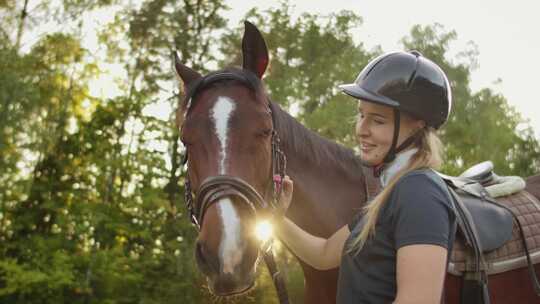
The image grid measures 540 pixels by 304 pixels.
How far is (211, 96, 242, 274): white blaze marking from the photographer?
A: 8.75 feet

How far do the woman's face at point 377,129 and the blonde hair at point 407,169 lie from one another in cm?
7

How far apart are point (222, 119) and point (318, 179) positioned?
2.73 feet

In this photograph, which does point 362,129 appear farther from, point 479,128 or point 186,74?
point 479,128

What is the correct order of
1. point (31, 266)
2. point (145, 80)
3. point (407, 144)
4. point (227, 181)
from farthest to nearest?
point (145, 80), point (31, 266), point (227, 181), point (407, 144)

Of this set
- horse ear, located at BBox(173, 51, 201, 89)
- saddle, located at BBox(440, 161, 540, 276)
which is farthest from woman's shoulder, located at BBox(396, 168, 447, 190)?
horse ear, located at BBox(173, 51, 201, 89)

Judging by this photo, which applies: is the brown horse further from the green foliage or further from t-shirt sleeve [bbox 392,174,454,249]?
the green foliage

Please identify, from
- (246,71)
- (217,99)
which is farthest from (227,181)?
(246,71)

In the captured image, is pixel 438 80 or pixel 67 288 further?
pixel 67 288

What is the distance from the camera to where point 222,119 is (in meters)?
3.03

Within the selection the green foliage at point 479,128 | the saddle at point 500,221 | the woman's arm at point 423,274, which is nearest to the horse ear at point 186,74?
the saddle at point 500,221

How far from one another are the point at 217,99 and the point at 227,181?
0.51 meters

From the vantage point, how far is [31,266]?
18.6 meters

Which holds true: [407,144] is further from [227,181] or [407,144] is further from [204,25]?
[204,25]

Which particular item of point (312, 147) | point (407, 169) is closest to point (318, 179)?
point (312, 147)
